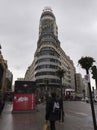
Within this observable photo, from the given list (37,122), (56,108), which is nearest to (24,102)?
(37,122)

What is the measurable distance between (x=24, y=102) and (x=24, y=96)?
2.38 ft

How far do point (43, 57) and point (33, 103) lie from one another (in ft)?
200

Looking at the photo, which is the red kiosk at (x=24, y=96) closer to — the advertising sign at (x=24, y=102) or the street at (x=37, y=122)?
the advertising sign at (x=24, y=102)

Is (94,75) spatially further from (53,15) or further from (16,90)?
(53,15)

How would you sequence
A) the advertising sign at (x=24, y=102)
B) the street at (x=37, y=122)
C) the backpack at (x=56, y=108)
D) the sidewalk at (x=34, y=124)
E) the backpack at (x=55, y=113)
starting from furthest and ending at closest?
the advertising sign at (x=24, y=102)
the street at (x=37, y=122)
the sidewalk at (x=34, y=124)
the backpack at (x=56, y=108)
the backpack at (x=55, y=113)

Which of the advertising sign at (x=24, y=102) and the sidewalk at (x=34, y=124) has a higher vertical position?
the advertising sign at (x=24, y=102)

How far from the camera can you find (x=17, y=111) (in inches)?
839

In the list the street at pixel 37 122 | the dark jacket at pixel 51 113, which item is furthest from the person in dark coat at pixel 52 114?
the street at pixel 37 122

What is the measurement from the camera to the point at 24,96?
22141 mm

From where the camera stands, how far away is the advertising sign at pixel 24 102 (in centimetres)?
2181

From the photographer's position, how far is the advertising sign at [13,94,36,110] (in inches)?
859

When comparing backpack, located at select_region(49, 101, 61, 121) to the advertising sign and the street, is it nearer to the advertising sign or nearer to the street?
the street

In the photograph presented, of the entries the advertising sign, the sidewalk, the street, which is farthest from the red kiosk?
the sidewalk

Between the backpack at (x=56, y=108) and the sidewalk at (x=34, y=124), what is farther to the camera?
the sidewalk at (x=34, y=124)
